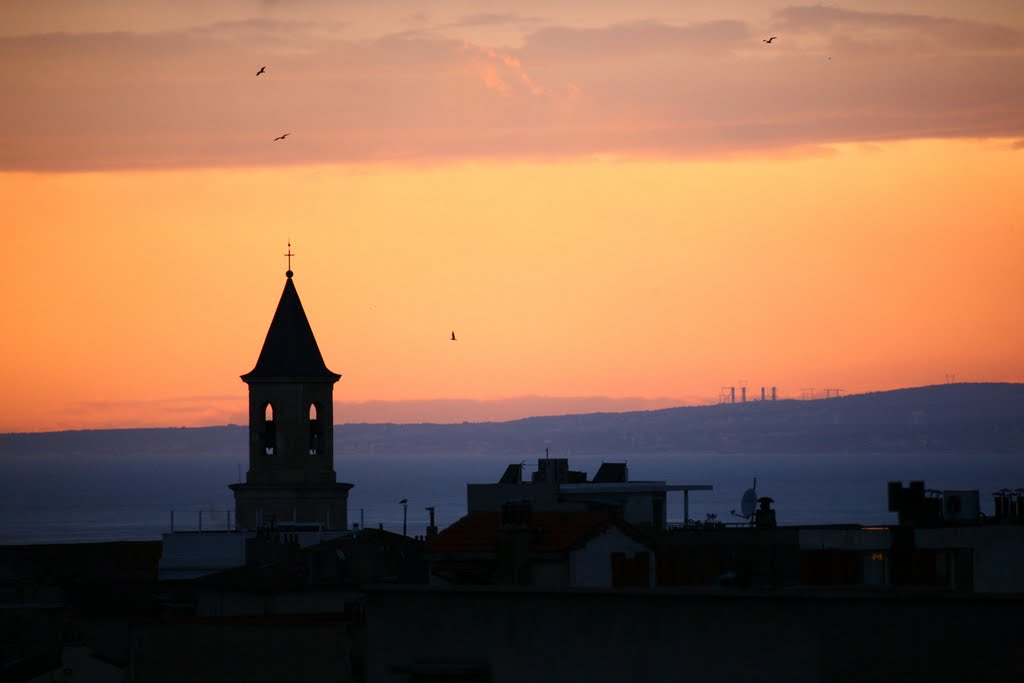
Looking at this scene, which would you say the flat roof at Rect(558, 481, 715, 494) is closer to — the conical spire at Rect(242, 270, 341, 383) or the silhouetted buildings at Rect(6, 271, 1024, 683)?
the silhouetted buildings at Rect(6, 271, 1024, 683)

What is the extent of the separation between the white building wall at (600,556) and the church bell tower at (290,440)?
30380 millimetres

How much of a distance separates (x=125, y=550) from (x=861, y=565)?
181ft

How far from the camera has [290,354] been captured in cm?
6375

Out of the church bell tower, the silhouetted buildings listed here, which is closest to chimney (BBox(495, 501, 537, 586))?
the silhouetted buildings

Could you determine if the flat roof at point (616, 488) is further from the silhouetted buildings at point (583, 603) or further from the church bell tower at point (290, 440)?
the church bell tower at point (290, 440)

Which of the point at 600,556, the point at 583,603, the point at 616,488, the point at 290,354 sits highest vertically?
the point at 290,354

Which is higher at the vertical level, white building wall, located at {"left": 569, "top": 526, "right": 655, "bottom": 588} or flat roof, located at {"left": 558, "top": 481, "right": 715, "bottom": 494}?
flat roof, located at {"left": 558, "top": 481, "right": 715, "bottom": 494}

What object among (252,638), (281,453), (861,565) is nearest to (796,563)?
(861,565)

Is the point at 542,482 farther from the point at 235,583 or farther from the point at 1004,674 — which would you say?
the point at 1004,674

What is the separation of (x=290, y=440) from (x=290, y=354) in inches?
105

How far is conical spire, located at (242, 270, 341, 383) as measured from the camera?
63188mm

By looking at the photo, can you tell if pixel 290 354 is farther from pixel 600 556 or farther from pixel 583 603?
pixel 583 603

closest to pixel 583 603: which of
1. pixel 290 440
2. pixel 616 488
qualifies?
pixel 616 488

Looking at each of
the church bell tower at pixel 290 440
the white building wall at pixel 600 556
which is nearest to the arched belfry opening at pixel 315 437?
the church bell tower at pixel 290 440
